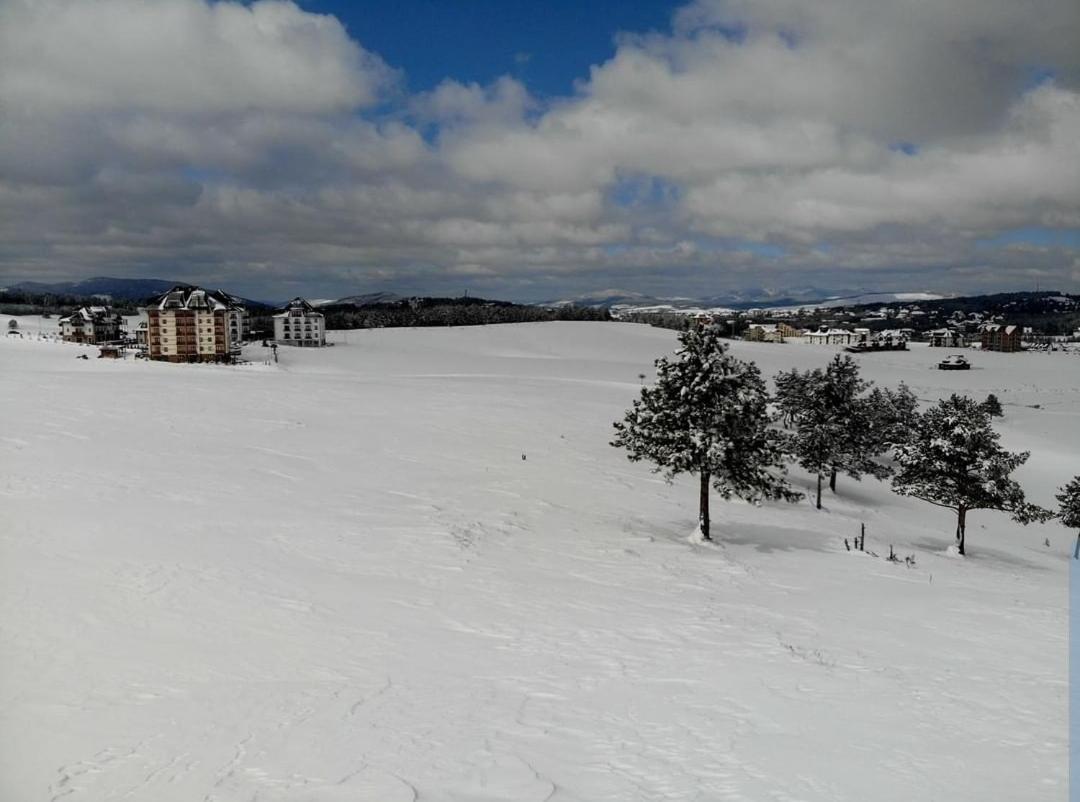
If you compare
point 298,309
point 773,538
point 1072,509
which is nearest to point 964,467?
point 773,538

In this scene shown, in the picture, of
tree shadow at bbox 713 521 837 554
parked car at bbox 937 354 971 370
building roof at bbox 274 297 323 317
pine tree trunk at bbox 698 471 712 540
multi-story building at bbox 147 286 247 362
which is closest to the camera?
pine tree trunk at bbox 698 471 712 540

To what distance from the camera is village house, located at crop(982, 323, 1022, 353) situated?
187m

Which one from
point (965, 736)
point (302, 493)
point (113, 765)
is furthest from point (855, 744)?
point (302, 493)

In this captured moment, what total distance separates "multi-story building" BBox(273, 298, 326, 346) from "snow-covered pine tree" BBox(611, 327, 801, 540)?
112 meters

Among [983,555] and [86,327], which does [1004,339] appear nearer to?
[983,555]

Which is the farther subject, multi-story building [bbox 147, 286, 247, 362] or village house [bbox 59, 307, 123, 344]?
village house [bbox 59, 307, 123, 344]

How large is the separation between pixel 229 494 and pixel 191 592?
32.6 feet

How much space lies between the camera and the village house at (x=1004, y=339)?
615ft

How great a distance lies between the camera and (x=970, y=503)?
31.2 m

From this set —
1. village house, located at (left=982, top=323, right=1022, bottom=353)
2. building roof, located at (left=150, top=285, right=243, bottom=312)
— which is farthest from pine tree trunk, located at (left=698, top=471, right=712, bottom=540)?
village house, located at (left=982, top=323, right=1022, bottom=353)

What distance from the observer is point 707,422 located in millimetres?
25500

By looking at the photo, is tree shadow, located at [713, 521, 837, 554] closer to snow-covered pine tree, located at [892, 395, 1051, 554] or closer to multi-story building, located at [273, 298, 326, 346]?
snow-covered pine tree, located at [892, 395, 1051, 554]

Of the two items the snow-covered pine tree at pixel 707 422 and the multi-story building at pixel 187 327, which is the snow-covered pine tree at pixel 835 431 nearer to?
the snow-covered pine tree at pixel 707 422

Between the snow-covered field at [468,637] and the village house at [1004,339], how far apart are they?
7419 inches
